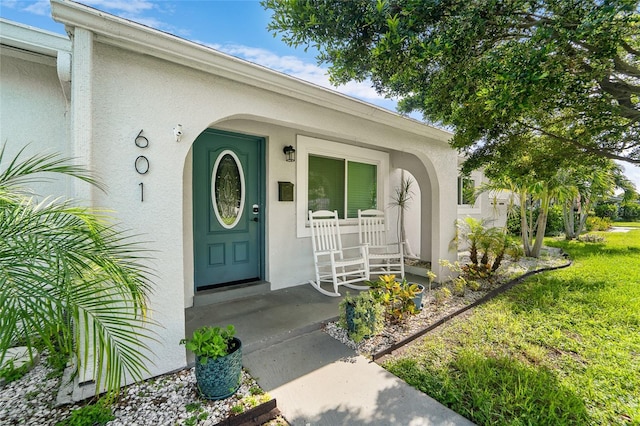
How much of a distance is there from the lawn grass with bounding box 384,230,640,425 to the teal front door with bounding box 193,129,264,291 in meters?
2.76

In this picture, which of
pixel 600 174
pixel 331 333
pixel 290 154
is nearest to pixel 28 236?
pixel 331 333

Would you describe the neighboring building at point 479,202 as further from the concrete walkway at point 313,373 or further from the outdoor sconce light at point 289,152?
the concrete walkway at point 313,373

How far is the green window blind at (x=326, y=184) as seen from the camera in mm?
5617

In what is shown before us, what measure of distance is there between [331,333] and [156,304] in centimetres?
199

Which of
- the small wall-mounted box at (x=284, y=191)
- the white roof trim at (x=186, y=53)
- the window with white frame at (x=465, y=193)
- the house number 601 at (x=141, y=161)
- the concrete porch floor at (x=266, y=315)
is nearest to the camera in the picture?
the white roof trim at (x=186, y=53)

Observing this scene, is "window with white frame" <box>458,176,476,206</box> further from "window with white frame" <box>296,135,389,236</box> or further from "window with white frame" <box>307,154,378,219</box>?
"window with white frame" <box>307,154,378,219</box>

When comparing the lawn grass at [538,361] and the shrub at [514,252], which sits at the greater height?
the shrub at [514,252]

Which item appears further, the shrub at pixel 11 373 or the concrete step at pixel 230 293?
the concrete step at pixel 230 293

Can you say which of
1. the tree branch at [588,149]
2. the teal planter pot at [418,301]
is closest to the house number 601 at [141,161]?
the teal planter pot at [418,301]

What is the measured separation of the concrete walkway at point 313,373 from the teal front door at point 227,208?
0.61 metres

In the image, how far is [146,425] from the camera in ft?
6.95

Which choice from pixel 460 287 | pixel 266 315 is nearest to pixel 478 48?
pixel 460 287

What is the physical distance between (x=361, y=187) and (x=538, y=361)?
168 inches

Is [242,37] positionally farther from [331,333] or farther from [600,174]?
[600,174]
